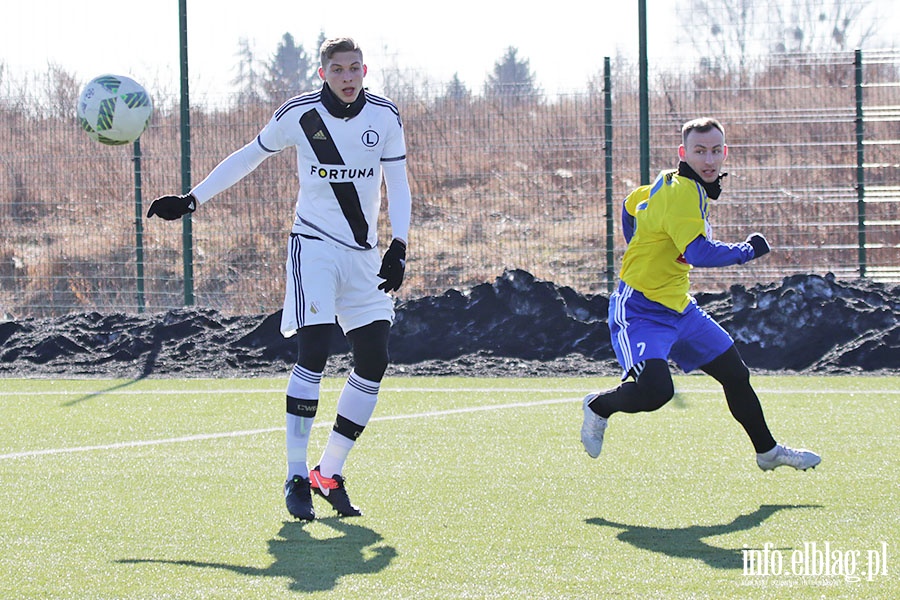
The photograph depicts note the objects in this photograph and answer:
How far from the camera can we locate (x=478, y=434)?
26.3ft

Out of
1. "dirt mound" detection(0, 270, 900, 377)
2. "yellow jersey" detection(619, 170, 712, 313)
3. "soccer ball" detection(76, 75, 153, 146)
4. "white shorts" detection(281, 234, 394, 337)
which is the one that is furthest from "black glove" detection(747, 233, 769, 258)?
"dirt mound" detection(0, 270, 900, 377)

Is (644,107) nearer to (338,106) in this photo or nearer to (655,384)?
(655,384)

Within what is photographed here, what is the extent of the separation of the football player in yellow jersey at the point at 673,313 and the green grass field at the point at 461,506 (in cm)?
33

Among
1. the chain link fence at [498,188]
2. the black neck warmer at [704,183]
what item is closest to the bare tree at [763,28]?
the chain link fence at [498,188]

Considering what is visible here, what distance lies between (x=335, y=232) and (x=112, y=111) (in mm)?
3510

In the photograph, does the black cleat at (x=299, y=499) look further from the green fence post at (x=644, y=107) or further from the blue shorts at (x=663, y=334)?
the green fence post at (x=644, y=107)

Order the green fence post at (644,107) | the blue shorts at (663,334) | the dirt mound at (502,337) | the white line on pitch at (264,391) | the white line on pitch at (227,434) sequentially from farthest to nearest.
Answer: the green fence post at (644,107), the dirt mound at (502,337), the white line on pitch at (264,391), the white line on pitch at (227,434), the blue shorts at (663,334)

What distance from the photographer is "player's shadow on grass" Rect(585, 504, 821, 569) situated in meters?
4.73

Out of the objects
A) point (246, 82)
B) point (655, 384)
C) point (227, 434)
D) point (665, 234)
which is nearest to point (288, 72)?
point (246, 82)

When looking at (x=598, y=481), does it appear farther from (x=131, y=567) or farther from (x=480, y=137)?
(x=480, y=137)

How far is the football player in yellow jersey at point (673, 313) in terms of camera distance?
6.17 m

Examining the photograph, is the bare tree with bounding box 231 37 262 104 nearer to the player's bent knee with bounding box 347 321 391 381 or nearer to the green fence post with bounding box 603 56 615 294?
the green fence post with bounding box 603 56 615 294

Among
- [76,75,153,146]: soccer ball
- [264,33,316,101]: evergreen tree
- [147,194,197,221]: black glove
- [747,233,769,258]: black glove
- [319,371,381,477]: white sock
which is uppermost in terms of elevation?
[264,33,316,101]: evergreen tree

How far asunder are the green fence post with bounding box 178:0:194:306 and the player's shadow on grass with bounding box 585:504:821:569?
994 centimetres
